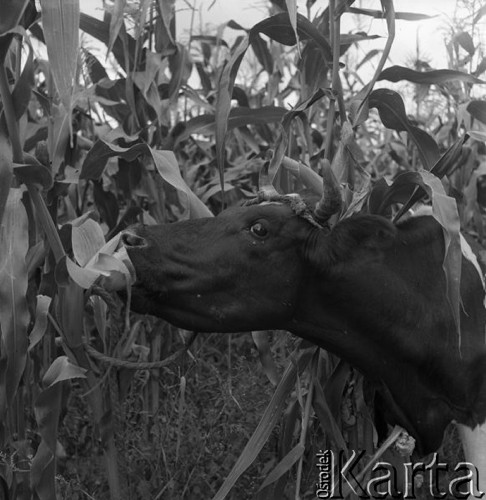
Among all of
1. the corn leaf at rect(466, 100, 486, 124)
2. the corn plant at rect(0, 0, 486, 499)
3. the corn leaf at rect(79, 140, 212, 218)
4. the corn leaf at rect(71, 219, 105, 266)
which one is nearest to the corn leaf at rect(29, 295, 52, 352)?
the corn plant at rect(0, 0, 486, 499)

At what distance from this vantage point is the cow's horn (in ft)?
9.29

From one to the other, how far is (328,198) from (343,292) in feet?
1.36

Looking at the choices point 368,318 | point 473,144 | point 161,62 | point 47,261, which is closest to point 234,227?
point 368,318

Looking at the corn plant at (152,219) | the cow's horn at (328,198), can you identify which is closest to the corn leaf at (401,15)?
the corn plant at (152,219)

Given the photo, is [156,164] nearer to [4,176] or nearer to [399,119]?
[4,176]

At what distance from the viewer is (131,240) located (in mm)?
2947

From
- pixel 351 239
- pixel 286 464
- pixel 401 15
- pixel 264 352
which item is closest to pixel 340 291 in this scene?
pixel 351 239

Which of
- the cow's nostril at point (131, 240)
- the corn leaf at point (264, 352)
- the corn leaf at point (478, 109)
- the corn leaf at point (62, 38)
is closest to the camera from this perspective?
the corn leaf at point (62, 38)

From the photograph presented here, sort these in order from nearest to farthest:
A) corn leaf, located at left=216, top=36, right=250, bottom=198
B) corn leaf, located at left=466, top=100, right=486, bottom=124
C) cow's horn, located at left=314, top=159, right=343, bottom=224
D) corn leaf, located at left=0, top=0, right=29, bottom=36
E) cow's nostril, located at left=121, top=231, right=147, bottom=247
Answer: corn leaf, located at left=0, top=0, right=29, bottom=36 < cow's horn, located at left=314, top=159, right=343, bottom=224 < cow's nostril, located at left=121, top=231, right=147, bottom=247 < corn leaf, located at left=216, top=36, right=250, bottom=198 < corn leaf, located at left=466, top=100, right=486, bottom=124

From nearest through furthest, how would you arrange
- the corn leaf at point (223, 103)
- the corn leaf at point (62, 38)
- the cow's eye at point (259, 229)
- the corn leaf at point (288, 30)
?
1. the corn leaf at point (62, 38)
2. the cow's eye at point (259, 229)
3. the corn leaf at point (223, 103)
4. the corn leaf at point (288, 30)

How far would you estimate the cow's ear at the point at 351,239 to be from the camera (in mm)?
3107

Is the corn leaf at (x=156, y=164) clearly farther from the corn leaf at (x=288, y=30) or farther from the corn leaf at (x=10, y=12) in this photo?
the corn leaf at (x=10, y=12)

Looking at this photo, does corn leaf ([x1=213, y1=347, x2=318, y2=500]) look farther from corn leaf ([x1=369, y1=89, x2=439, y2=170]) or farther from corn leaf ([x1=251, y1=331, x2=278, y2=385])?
corn leaf ([x1=369, y1=89, x2=439, y2=170])

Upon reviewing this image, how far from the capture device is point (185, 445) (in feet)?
13.4
